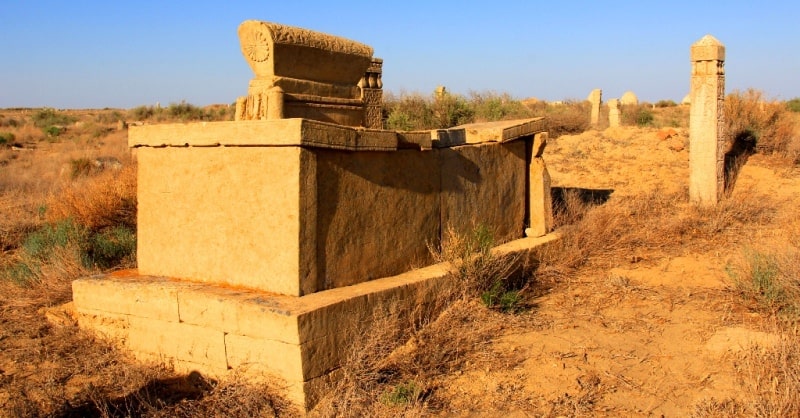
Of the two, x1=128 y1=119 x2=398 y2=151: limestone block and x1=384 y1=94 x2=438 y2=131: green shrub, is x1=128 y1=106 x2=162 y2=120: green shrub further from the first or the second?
x1=128 y1=119 x2=398 y2=151: limestone block

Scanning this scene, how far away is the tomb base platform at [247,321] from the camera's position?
363 cm

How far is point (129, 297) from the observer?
14.5 feet

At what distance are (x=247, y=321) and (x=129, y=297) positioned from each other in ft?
3.73

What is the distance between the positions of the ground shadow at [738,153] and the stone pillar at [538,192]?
5650 millimetres

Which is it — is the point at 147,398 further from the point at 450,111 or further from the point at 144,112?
the point at 144,112

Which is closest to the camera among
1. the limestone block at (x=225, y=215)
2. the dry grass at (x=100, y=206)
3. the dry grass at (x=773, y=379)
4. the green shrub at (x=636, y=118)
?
the dry grass at (x=773, y=379)

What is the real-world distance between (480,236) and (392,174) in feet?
3.24

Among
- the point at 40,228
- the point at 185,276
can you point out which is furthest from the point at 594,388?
the point at 40,228

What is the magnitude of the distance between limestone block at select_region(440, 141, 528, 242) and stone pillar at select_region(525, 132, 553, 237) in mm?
91

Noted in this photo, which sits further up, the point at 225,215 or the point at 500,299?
the point at 225,215

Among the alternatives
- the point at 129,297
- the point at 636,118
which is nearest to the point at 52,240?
the point at 129,297

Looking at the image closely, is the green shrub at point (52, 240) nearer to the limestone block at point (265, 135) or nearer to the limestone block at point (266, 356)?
the limestone block at point (265, 135)

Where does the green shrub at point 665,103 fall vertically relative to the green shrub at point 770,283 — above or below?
above

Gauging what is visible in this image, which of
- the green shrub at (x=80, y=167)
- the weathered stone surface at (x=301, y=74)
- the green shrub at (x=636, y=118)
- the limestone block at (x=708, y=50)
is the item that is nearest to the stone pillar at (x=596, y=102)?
the green shrub at (x=636, y=118)
